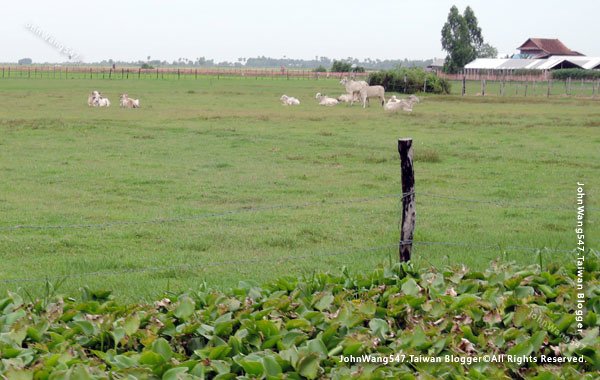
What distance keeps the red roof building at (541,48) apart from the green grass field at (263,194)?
3047 inches

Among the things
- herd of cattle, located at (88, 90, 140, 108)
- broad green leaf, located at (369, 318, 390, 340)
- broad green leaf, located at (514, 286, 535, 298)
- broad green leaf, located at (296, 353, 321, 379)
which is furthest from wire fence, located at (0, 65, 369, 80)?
broad green leaf, located at (296, 353, 321, 379)

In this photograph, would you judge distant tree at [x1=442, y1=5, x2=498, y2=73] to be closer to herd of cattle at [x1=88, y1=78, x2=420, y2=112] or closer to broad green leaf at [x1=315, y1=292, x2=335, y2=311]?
herd of cattle at [x1=88, y1=78, x2=420, y2=112]

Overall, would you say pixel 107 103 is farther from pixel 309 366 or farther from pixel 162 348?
pixel 309 366

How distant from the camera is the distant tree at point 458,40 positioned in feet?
307

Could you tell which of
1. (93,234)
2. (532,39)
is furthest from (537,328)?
(532,39)

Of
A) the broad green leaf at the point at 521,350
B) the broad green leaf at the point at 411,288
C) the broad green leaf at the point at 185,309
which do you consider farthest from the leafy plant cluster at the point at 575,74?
the broad green leaf at the point at 185,309

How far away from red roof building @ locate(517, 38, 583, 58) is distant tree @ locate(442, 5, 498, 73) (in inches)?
533

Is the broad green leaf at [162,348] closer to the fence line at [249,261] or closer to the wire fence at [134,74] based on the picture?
the fence line at [249,261]

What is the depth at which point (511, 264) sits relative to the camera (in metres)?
8.19

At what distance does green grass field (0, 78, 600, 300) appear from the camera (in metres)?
10.0

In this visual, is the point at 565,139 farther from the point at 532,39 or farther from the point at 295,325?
the point at 532,39

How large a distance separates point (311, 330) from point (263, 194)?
9.10 m

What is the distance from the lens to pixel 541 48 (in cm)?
10638

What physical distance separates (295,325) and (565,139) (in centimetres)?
2011
